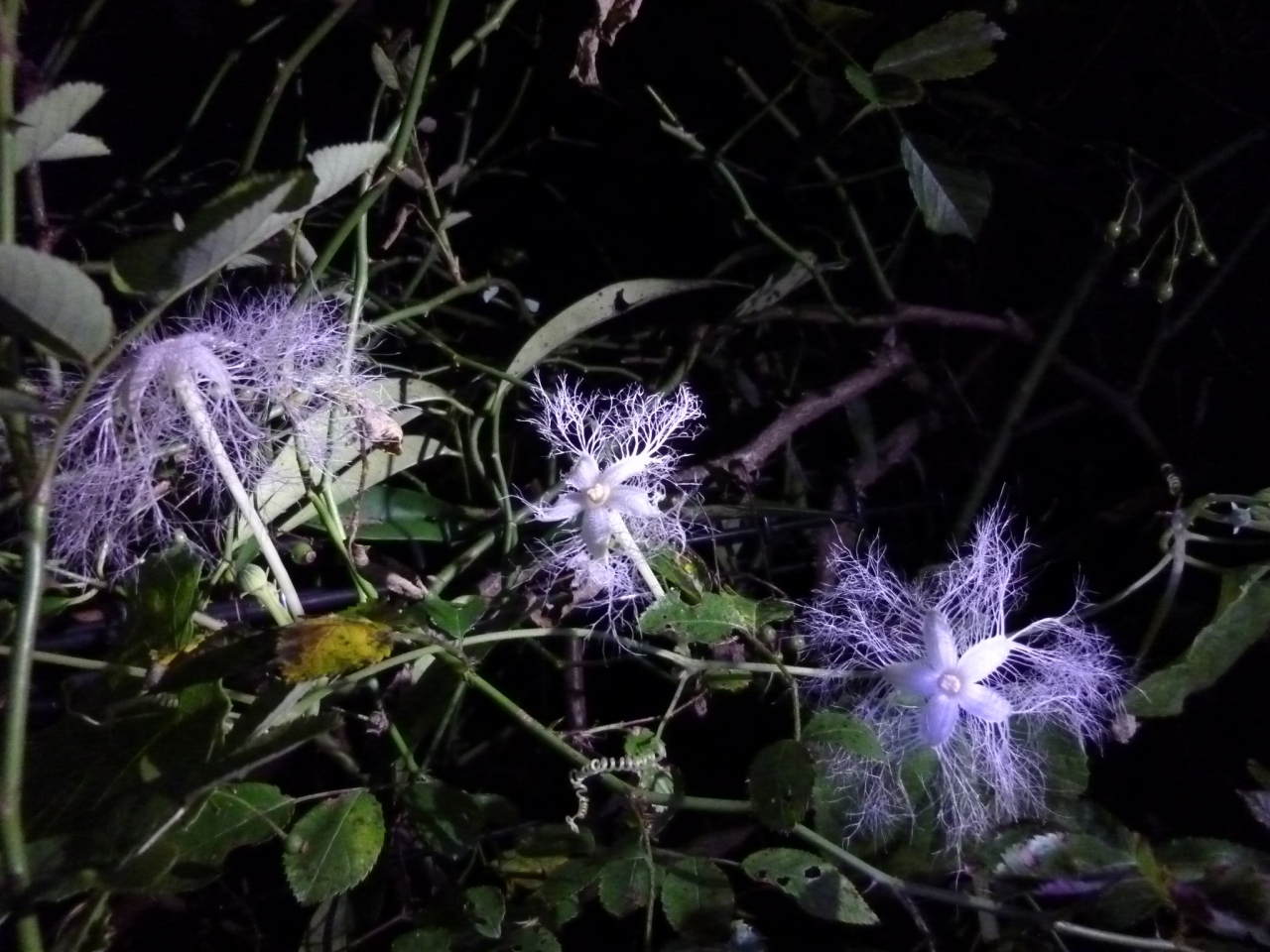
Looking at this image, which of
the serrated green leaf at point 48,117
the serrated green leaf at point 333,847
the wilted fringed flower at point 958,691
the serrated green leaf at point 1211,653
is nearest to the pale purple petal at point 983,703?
the wilted fringed flower at point 958,691

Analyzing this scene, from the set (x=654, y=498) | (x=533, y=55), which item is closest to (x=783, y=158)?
(x=533, y=55)

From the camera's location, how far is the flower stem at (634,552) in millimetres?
562

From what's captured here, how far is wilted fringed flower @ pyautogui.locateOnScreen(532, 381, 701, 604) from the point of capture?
0.56 metres

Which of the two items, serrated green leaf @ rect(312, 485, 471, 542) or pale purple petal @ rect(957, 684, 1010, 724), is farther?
serrated green leaf @ rect(312, 485, 471, 542)

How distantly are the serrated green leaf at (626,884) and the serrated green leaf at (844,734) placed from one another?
12cm

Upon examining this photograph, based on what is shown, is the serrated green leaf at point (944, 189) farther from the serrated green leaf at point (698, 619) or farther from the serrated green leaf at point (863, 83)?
the serrated green leaf at point (698, 619)

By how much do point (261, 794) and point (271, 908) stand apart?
0.25 m

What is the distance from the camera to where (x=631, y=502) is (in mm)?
562

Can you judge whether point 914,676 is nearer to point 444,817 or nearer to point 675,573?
point 675,573

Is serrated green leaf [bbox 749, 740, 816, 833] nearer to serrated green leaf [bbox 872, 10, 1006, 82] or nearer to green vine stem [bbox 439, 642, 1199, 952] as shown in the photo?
green vine stem [bbox 439, 642, 1199, 952]

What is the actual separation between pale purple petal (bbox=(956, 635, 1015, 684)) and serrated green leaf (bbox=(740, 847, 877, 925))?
135mm

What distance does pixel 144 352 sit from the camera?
515 millimetres

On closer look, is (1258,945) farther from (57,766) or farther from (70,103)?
(70,103)

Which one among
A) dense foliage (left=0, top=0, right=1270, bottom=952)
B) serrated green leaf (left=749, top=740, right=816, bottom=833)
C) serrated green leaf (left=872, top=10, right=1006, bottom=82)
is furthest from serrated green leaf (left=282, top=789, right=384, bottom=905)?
serrated green leaf (left=872, top=10, right=1006, bottom=82)
